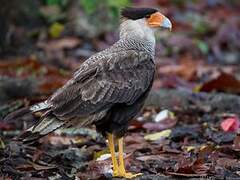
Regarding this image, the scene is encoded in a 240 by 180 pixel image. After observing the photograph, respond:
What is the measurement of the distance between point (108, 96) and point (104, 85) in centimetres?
11

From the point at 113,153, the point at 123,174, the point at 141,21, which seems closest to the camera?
the point at 123,174

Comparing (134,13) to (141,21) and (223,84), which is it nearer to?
(141,21)

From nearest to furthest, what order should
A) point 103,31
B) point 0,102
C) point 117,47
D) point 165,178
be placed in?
point 165,178
point 117,47
point 0,102
point 103,31

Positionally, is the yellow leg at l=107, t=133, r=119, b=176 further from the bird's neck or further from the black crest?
the black crest

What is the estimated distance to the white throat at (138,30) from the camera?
21.7ft

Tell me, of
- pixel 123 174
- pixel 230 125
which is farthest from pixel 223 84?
pixel 123 174

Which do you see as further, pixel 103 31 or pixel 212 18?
pixel 212 18

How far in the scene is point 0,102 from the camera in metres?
8.66

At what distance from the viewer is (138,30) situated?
6.67 meters

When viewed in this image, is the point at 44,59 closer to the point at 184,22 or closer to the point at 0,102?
the point at 0,102

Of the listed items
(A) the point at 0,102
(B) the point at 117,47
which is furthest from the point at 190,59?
(B) the point at 117,47

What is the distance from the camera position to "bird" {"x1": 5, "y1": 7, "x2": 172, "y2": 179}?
19.6ft

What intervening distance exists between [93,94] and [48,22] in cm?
723

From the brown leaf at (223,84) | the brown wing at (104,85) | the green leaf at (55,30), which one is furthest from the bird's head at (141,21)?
the green leaf at (55,30)
